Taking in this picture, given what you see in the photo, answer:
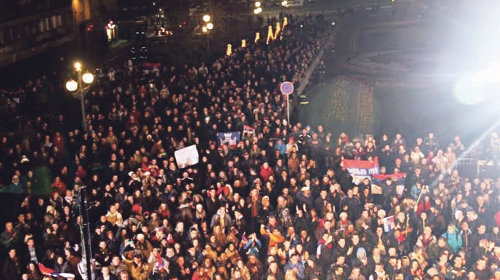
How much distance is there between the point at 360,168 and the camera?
1798cm

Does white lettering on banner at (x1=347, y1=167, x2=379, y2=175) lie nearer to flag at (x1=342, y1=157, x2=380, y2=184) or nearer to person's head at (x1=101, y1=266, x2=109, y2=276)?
flag at (x1=342, y1=157, x2=380, y2=184)

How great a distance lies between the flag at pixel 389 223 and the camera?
581 inches

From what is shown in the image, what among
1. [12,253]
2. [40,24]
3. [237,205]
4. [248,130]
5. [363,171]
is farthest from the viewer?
[40,24]

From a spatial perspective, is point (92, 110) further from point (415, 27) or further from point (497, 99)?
point (415, 27)

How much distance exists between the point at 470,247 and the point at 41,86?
1811cm

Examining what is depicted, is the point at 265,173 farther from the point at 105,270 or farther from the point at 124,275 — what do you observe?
the point at 105,270

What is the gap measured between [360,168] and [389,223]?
3298mm

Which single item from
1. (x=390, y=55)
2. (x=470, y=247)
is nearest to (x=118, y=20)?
(x=390, y=55)

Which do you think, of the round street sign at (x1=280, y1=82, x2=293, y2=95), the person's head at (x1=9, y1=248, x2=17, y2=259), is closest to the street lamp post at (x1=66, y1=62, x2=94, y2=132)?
the round street sign at (x1=280, y1=82, x2=293, y2=95)

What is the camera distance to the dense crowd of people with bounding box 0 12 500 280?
13.8 meters

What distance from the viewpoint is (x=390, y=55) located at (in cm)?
4522

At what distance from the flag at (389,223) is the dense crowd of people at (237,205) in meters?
0.12

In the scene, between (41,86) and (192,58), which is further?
(192,58)

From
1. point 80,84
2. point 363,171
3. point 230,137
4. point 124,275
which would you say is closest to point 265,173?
point 363,171
